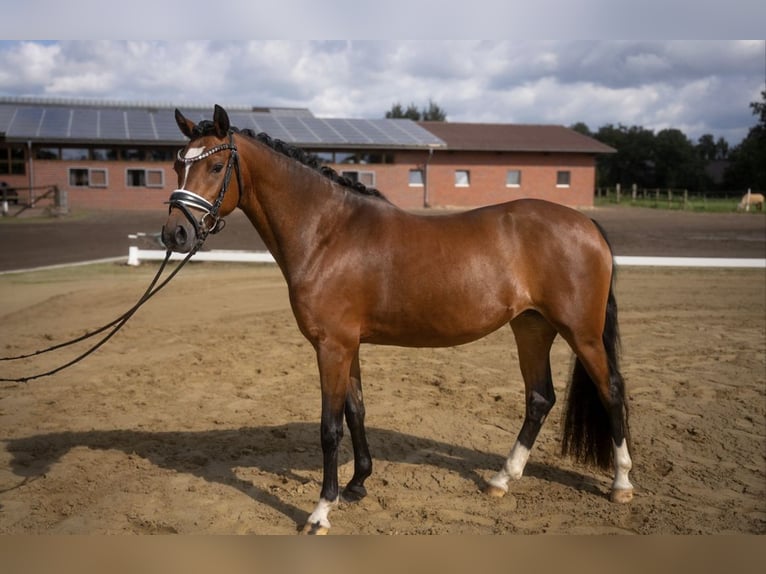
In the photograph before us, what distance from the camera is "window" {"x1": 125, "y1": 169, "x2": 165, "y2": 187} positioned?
91.4ft

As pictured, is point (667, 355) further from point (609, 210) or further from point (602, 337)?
point (609, 210)

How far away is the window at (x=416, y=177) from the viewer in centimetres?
3027

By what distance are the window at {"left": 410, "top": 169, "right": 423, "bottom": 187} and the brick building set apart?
7cm

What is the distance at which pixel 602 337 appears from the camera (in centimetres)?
389

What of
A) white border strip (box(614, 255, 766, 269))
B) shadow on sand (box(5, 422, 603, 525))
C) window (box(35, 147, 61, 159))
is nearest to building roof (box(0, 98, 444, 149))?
window (box(35, 147, 61, 159))

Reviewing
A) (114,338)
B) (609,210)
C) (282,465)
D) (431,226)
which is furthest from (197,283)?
(609,210)

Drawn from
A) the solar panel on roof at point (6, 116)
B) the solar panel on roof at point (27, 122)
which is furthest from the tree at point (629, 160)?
the solar panel on roof at point (6, 116)

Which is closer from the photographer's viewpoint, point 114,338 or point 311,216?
point 311,216

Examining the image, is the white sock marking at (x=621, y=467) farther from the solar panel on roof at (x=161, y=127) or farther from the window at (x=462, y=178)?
the window at (x=462, y=178)

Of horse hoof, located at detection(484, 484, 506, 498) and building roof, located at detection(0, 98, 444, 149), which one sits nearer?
horse hoof, located at detection(484, 484, 506, 498)

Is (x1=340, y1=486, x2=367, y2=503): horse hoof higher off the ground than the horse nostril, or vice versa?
the horse nostril

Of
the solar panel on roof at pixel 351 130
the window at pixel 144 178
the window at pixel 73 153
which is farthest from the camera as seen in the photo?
the solar panel on roof at pixel 351 130

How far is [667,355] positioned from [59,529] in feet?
21.1

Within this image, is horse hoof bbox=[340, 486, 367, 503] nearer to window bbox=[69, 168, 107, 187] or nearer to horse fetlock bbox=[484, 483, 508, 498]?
horse fetlock bbox=[484, 483, 508, 498]
